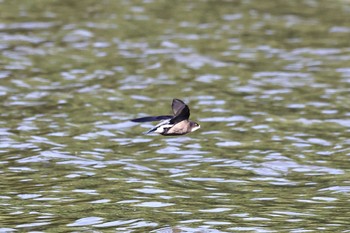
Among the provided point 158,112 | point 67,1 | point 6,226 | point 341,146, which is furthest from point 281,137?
point 67,1

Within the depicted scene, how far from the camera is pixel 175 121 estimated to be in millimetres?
11500

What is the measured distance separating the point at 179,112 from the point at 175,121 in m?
0.18

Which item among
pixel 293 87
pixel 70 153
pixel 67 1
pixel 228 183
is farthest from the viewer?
pixel 67 1

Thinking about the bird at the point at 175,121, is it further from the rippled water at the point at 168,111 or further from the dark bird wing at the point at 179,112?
the rippled water at the point at 168,111

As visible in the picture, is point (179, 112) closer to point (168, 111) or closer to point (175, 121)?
point (175, 121)

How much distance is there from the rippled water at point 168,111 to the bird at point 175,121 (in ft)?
3.52

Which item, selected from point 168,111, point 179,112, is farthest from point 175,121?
point 168,111

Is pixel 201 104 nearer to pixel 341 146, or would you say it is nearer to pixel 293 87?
pixel 293 87

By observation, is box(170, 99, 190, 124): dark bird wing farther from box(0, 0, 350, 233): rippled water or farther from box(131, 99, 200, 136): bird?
box(0, 0, 350, 233): rippled water

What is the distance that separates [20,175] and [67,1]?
47.6 feet

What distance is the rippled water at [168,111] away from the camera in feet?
39.0

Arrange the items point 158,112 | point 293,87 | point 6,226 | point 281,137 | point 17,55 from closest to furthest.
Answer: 1. point 6,226
2. point 281,137
3. point 158,112
4. point 293,87
5. point 17,55

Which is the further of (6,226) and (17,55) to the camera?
(17,55)

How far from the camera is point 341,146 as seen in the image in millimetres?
15297
